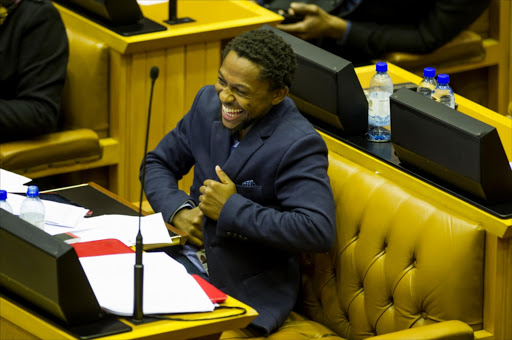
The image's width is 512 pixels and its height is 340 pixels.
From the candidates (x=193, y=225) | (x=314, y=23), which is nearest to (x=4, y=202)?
(x=193, y=225)

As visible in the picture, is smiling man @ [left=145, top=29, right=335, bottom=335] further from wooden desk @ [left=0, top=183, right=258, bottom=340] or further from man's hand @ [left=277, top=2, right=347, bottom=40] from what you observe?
man's hand @ [left=277, top=2, right=347, bottom=40]

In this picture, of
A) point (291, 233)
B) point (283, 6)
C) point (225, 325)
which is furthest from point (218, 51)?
point (225, 325)

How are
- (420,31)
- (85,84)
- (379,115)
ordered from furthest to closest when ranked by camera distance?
(420,31) → (85,84) → (379,115)

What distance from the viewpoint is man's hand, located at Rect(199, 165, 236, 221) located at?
305cm

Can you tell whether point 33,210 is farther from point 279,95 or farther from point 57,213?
point 279,95

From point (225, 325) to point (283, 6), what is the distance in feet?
9.50

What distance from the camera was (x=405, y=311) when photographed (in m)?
2.96

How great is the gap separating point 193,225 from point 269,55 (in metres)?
0.57

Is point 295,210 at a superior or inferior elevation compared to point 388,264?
superior

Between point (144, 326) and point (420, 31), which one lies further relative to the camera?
point (420, 31)

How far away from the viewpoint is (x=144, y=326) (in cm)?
252

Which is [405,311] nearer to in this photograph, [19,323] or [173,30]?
[19,323]

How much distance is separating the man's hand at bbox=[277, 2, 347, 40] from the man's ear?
2.03m

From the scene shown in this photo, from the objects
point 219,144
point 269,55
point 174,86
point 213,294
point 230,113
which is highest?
point 269,55
